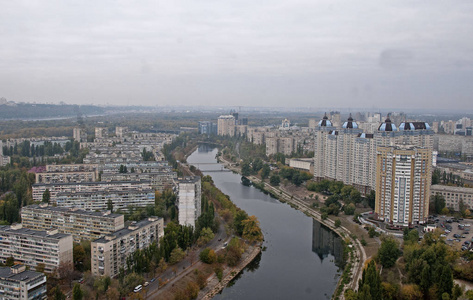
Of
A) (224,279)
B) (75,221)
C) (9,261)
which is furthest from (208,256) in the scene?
(9,261)

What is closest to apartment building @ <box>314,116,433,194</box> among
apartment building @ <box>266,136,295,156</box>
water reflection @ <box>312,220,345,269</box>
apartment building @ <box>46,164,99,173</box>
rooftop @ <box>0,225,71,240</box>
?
water reflection @ <box>312,220,345,269</box>

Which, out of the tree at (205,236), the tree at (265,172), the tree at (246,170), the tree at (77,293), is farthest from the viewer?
the tree at (246,170)

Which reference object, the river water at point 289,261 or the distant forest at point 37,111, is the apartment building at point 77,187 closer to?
the river water at point 289,261

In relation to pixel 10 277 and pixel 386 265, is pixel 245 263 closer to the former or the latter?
pixel 386 265

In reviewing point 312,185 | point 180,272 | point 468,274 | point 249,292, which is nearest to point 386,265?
point 468,274

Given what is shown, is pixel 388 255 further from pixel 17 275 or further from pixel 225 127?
pixel 225 127

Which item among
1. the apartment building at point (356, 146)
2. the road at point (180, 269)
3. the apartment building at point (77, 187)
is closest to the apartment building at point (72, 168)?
the apartment building at point (77, 187)
